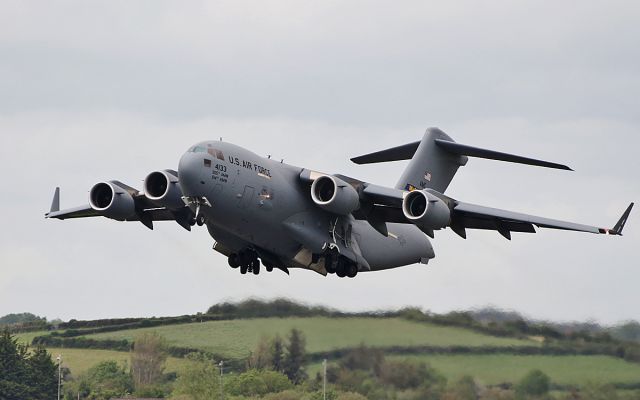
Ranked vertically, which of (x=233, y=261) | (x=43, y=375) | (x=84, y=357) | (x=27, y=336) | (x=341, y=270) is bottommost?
(x=43, y=375)

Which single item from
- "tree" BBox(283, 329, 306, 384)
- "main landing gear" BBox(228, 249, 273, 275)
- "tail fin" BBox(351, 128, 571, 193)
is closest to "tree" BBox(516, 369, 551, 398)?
"tree" BBox(283, 329, 306, 384)

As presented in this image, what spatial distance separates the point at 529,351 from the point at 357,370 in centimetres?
310

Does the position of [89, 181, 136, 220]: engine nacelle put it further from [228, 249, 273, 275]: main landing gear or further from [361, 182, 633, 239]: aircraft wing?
[361, 182, 633, 239]: aircraft wing

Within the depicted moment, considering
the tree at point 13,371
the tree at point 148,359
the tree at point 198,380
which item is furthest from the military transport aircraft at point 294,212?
the tree at point 13,371

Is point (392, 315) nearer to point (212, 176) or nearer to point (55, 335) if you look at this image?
point (212, 176)

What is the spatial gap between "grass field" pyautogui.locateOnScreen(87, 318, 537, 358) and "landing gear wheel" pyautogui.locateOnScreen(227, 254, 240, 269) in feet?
4.25

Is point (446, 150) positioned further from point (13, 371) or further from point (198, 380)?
point (13, 371)

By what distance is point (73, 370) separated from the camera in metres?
34.9

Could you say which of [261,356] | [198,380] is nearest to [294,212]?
[261,356]

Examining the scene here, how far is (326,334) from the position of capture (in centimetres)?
2747

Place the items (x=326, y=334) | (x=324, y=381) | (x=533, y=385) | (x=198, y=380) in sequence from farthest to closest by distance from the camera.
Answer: (x=198, y=380), (x=326, y=334), (x=324, y=381), (x=533, y=385)

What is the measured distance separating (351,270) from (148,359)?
5.22 metres

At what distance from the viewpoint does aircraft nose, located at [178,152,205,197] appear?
27578mm

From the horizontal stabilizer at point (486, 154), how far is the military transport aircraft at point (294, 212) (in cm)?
4
